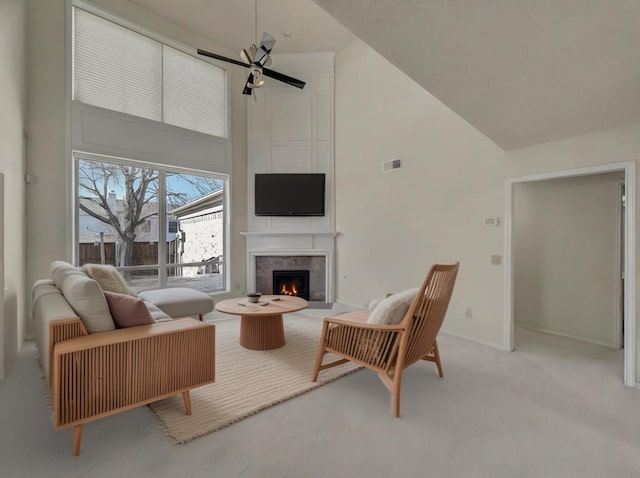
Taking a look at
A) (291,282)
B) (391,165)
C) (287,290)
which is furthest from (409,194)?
(287,290)

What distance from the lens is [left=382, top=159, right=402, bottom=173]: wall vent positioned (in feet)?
14.8

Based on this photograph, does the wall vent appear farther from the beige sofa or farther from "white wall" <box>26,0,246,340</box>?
"white wall" <box>26,0,246,340</box>

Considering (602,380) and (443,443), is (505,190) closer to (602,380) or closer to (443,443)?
(602,380)

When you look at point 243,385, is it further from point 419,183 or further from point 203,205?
point 203,205

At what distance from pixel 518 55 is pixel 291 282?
462 cm

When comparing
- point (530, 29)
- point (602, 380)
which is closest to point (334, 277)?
point (602, 380)

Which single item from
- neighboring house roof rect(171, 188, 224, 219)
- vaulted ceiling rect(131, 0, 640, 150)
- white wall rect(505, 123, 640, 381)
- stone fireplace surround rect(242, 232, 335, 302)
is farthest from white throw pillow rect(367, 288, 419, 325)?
neighboring house roof rect(171, 188, 224, 219)

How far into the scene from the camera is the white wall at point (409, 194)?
11.7 feet

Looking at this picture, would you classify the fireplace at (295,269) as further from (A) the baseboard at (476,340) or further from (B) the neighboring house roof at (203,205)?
(A) the baseboard at (476,340)

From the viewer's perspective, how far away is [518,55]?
1730 millimetres

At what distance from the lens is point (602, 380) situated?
8.55 feet

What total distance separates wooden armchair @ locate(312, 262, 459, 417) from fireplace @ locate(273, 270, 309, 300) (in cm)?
315

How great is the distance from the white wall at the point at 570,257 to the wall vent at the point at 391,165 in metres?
1.70

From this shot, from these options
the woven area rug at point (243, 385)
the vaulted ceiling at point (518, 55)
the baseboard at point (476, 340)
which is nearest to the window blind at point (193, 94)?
the woven area rug at point (243, 385)
